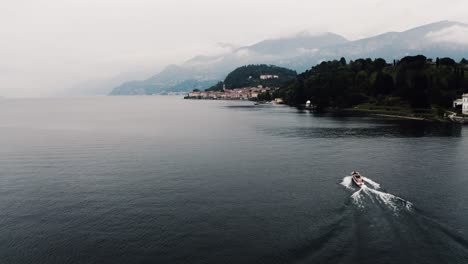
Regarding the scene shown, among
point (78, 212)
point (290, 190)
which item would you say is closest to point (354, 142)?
point (290, 190)

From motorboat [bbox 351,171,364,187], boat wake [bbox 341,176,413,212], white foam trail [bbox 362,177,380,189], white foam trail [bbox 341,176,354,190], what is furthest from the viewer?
white foam trail [bbox 341,176,354,190]

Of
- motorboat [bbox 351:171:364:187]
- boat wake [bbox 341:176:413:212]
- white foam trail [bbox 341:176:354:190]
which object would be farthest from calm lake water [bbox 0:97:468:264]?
motorboat [bbox 351:171:364:187]

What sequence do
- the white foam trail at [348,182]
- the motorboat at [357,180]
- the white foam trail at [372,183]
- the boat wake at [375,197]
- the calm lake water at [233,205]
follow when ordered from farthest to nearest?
the white foam trail at [348,182]
the white foam trail at [372,183]
the motorboat at [357,180]
the boat wake at [375,197]
the calm lake water at [233,205]

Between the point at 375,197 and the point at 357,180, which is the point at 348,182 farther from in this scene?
the point at 375,197

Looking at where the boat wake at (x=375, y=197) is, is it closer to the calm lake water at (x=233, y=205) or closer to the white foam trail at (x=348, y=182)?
the white foam trail at (x=348, y=182)

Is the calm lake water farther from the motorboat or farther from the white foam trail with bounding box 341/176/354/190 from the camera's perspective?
the motorboat

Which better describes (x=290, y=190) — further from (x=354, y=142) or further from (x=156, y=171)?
(x=354, y=142)

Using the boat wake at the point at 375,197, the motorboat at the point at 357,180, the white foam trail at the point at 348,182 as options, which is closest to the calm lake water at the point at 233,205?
the boat wake at the point at 375,197
